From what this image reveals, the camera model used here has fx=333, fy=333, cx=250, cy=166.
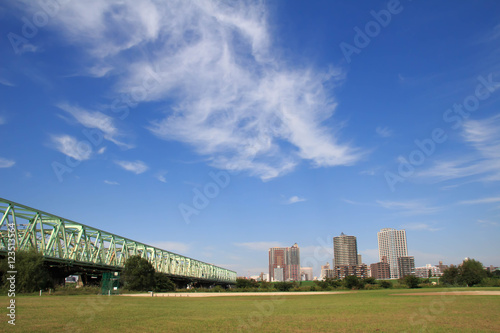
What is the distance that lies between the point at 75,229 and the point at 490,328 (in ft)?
230

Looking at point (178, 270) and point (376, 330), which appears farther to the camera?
point (178, 270)

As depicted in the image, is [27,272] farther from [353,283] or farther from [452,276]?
[452,276]

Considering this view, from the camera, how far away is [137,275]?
74.0 metres

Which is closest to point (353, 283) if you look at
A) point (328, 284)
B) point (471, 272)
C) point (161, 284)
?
point (328, 284)

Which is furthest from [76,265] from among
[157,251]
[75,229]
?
[157,251]

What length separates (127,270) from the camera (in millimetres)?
74750

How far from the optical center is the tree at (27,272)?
42.6 meters

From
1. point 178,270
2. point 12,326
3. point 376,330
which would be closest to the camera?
point 12,326

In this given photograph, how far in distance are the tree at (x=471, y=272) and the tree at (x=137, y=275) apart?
297 feet

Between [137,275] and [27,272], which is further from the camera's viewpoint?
[137,275]

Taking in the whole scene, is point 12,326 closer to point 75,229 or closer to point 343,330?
point 343,330

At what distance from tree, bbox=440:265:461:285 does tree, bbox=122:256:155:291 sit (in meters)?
90.9

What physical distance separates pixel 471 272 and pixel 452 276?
7.02 meters

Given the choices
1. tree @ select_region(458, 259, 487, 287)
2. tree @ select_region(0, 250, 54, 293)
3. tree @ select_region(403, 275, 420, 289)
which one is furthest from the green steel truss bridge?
tree @ select_region(458, 259, 487, 287)
